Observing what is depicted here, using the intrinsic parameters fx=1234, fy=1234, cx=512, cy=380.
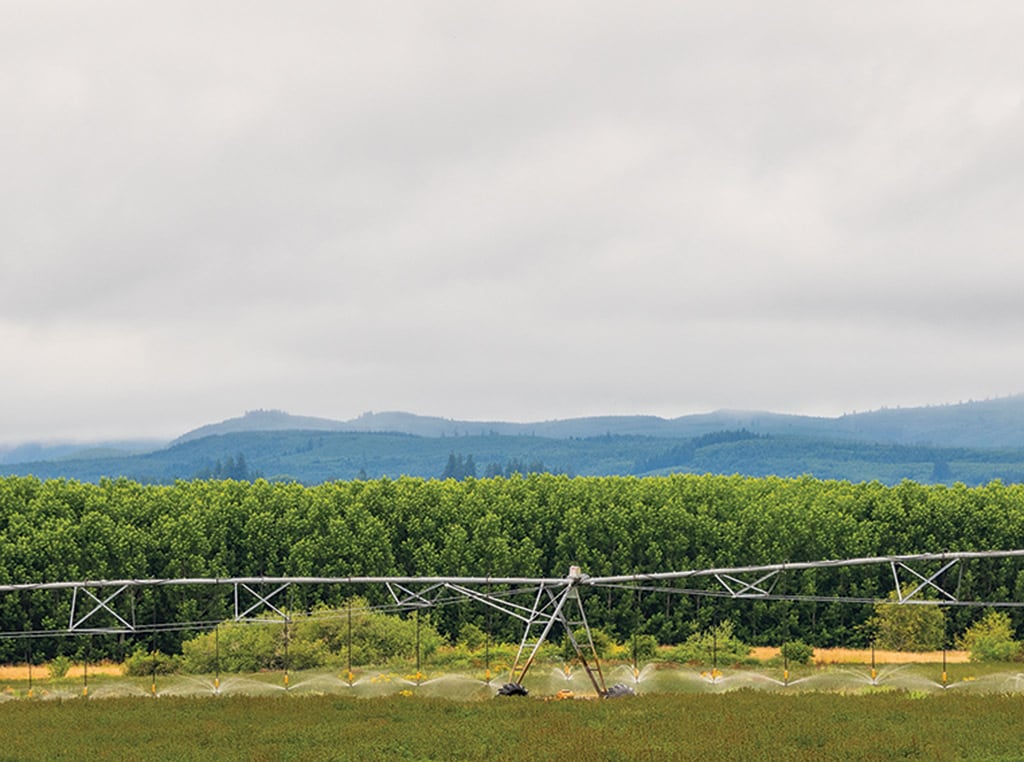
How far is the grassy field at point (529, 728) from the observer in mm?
26719

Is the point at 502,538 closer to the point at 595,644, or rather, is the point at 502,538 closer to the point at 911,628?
the point at 595,644

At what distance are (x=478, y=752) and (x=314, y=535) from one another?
38557 mm

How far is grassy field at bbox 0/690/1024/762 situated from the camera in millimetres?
26719

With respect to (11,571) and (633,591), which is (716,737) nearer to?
(633,591)

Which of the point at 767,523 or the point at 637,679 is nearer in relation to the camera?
the point at 637,679

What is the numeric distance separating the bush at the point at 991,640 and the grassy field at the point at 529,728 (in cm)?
2380

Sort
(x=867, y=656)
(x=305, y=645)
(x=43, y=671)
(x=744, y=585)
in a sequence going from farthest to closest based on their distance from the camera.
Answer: (x=867, y=656) < (x=43, y=671) < (x=305, y=645) < (x=744, y=585)

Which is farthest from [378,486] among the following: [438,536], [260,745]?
[260,745]

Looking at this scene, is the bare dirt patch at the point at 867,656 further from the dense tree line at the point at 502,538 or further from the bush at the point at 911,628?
the dense tree line at the point at 502,538

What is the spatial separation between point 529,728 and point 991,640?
1421 inches

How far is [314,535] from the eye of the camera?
64.1 m

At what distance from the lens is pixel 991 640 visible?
190ft

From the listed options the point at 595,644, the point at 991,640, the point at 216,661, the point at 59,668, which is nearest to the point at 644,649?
the point at 595,644

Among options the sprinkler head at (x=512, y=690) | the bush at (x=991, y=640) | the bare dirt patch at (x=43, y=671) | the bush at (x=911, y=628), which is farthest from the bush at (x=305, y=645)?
the bush at (x=991, y=640)
